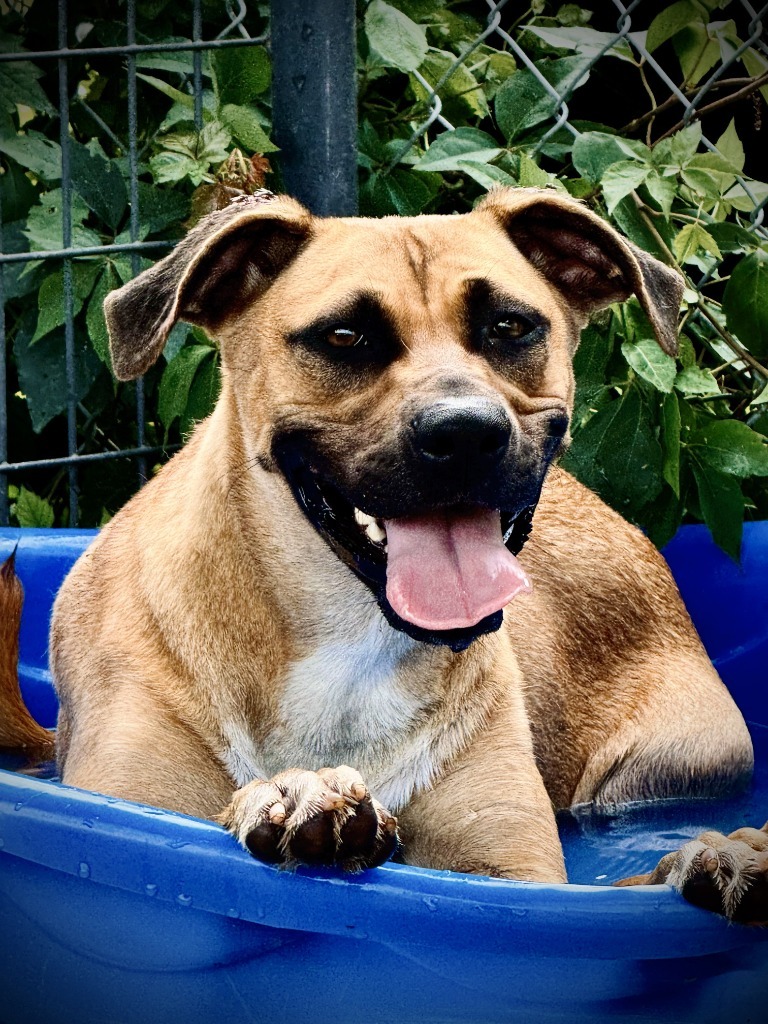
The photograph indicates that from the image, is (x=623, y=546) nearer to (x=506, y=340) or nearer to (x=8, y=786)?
(x=506, y=340)

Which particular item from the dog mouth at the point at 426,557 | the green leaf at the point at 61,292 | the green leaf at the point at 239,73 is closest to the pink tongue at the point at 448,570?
the dog mouth at the point at 426,557

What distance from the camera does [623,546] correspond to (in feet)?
11.6

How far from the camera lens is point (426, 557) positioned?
2.39 metres

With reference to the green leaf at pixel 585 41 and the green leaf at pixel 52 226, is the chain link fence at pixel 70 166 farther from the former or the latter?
→ the green leaf at pixel 585 41

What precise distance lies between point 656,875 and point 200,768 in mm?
886

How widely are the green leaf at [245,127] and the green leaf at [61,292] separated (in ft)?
1.85

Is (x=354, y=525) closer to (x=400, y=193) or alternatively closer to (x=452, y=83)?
(x=400, y=193)

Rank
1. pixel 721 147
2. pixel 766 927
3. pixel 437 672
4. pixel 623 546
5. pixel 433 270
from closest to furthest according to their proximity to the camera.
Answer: pixel 766 927
pixel 433 270
pixel 437 672
pixel 623 546
pixel 721 147

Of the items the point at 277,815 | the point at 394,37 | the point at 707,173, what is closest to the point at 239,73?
the point at 394,37

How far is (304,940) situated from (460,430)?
833 millimetres

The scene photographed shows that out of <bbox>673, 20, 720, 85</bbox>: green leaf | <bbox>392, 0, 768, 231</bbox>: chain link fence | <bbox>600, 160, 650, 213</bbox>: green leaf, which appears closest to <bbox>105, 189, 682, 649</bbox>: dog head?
<bbox>600, 160, 650, 213</bbox>: green leaf

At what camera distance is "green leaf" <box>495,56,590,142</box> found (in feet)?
12.7

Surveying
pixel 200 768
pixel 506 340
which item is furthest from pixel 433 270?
pixel 200 768

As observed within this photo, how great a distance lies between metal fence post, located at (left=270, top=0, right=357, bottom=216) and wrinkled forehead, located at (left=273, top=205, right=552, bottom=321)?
3.62 feet
